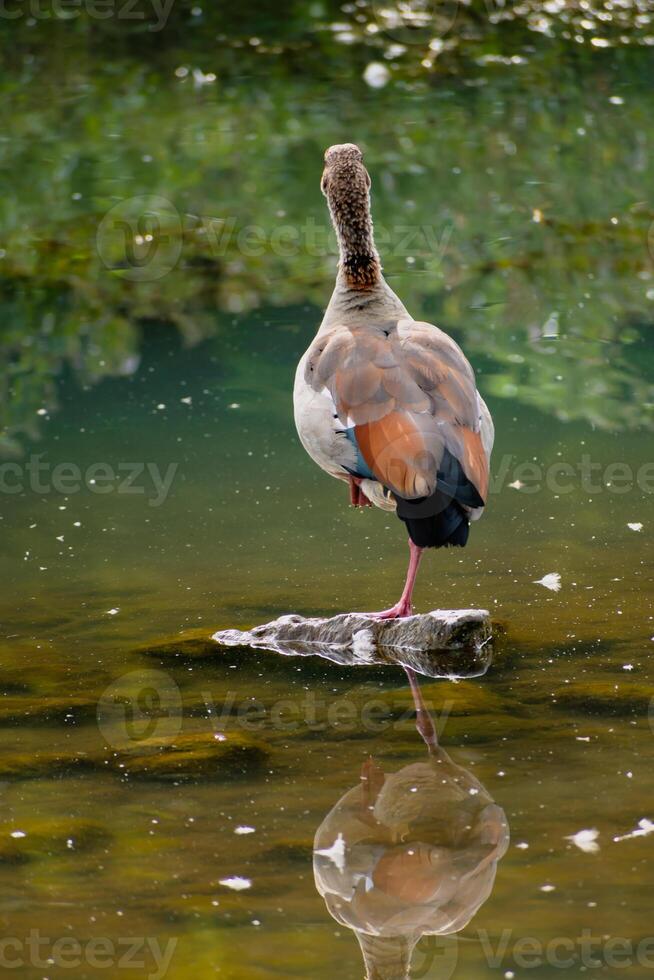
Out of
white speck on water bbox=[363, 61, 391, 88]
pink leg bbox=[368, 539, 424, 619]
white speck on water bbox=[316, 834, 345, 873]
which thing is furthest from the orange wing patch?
white speck on water bbox=[363, 61, 391, 88]

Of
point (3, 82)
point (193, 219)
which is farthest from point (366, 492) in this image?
point (3, 82)

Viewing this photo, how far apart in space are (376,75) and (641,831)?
15361 millimetres

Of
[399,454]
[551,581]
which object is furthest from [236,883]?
[551,581]

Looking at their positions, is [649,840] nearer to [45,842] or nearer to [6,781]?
[45,842]

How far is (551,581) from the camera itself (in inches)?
251

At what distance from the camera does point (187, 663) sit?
5.65 metres

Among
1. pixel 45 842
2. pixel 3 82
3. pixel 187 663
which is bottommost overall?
pixel 3 82

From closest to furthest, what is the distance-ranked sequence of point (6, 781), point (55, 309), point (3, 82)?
point (6, 781)
point (55, 309)
point (3, 82)

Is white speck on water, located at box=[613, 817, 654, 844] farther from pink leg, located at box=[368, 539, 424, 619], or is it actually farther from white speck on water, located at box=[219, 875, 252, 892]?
pink leg, located at box=[368, 539, 424, 619]

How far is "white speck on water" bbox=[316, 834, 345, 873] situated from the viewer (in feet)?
13.0

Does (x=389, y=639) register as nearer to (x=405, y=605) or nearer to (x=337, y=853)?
(x=405, y=605)

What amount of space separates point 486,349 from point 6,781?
5.96m

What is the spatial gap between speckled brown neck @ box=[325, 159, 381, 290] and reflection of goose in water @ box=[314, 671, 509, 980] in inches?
106

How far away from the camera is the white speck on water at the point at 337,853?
396 centimetres
